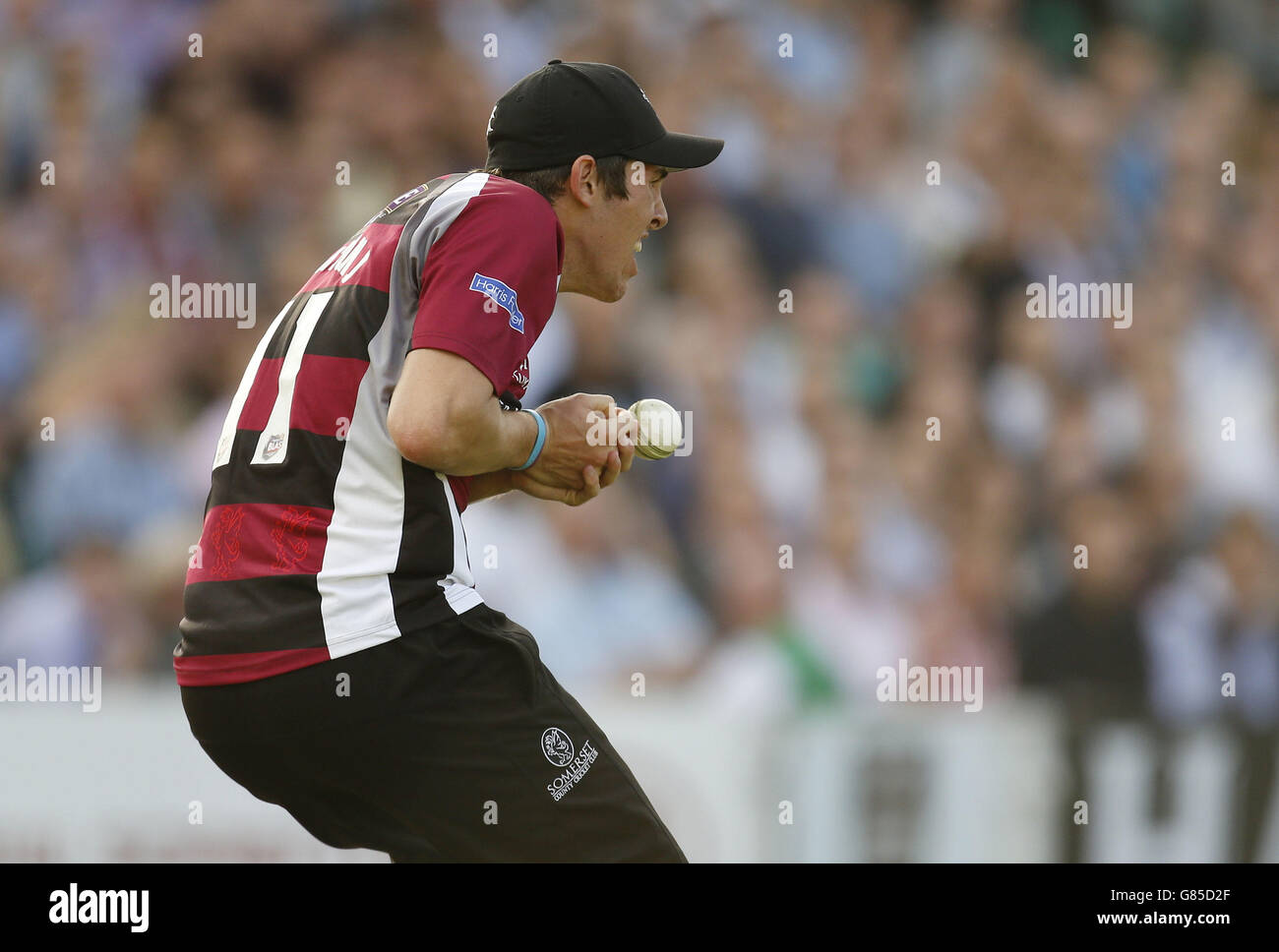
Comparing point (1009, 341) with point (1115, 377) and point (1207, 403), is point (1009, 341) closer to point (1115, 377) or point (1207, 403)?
point (1115, 377)

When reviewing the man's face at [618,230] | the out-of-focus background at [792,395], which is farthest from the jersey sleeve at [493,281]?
the out-of-focus background at [792,395]

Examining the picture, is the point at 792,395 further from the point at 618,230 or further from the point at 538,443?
the point at 538,443

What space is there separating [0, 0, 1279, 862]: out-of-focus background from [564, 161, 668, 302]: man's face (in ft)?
9.99

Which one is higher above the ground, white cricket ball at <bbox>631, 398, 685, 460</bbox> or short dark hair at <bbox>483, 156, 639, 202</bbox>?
short dark hair at <bbox>483, 156, 639, 202</bbox>

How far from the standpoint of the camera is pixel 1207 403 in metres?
8.09

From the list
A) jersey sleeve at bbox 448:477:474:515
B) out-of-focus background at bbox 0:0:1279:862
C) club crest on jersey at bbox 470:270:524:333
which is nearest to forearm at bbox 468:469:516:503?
jersey sleeve at bbox 448:477:474:515

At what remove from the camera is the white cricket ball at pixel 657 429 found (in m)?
3.48

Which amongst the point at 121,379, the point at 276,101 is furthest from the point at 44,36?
the point at 121,379

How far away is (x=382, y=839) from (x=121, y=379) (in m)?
4.41

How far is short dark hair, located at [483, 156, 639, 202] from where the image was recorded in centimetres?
336

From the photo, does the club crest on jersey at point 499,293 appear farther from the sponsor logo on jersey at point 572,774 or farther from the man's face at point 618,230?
the sponsor logo on jersey at point 572,774
